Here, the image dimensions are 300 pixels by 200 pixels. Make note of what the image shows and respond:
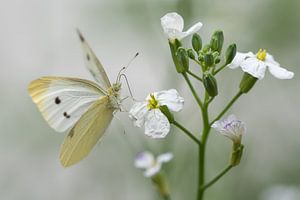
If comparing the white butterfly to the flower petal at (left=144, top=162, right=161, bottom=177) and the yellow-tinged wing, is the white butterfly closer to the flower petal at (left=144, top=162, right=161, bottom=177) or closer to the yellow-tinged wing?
the yellow-tinged wing

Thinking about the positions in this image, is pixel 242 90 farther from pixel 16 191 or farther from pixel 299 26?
pixel 16 191

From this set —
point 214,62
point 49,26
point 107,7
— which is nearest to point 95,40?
point 49,26

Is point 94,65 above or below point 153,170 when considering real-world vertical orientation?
above

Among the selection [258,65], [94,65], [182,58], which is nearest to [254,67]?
[258,65]

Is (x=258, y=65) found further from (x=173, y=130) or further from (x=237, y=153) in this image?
(x=173, y=130)

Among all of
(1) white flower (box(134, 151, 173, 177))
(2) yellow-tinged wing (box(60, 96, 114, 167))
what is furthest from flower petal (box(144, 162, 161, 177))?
(2) yellow-tinged wing (box(60, 96, 114, 167))
